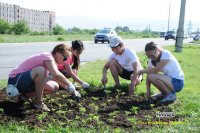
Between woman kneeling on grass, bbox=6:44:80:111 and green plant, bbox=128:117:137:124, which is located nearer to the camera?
green plant, bbox=128:117:137:124

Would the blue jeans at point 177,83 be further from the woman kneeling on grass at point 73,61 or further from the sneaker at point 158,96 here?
the woman kneeling on grass at point 73,61

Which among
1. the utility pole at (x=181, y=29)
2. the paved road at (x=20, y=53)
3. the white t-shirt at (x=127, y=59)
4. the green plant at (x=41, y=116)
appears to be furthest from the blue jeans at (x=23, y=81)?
the utility pole at (x=181, y=29)

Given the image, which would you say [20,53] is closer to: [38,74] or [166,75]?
[166,75]

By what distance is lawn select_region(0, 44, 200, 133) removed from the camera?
5.65 m

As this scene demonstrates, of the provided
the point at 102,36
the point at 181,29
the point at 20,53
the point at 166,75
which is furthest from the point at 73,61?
the point at 102,36

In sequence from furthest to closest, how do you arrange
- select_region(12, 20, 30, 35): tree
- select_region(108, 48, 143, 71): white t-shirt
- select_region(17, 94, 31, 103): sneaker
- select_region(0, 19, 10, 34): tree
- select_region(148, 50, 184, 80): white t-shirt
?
select_region(12, 20, 30, 35): tree < select_region(0, 19, 10, 34): tree < select_region(108, 48, 143, 71): white t-shirt < select_region(148, 50, 184, 80): white t-shirt < select_region(17, 94, 31, 103): sneaker

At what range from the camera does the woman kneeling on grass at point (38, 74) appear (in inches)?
256

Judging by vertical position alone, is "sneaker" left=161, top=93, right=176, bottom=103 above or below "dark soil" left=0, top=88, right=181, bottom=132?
above

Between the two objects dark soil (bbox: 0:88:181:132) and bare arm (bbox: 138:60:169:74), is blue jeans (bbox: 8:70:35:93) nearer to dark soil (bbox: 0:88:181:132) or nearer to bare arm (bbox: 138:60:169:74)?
dark soil (bbox: 0:88:181:132)

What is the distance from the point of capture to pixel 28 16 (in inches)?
3243

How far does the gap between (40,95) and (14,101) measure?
2.48ft

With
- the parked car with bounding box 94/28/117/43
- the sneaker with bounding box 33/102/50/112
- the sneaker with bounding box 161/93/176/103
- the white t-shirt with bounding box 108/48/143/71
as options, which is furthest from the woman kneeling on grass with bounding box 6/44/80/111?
the parked car with bounding box 94/28/117/43

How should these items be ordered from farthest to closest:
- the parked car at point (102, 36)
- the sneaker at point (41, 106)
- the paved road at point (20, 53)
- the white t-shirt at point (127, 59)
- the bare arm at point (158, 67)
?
the parked car at point (102, 36) → the paved road at point (20, 53) → the white t-shirt at point (127, 59) → the bare arm at point (158, 67) → the sneaker at point (41, 106)

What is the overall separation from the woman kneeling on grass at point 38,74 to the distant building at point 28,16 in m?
63.4
